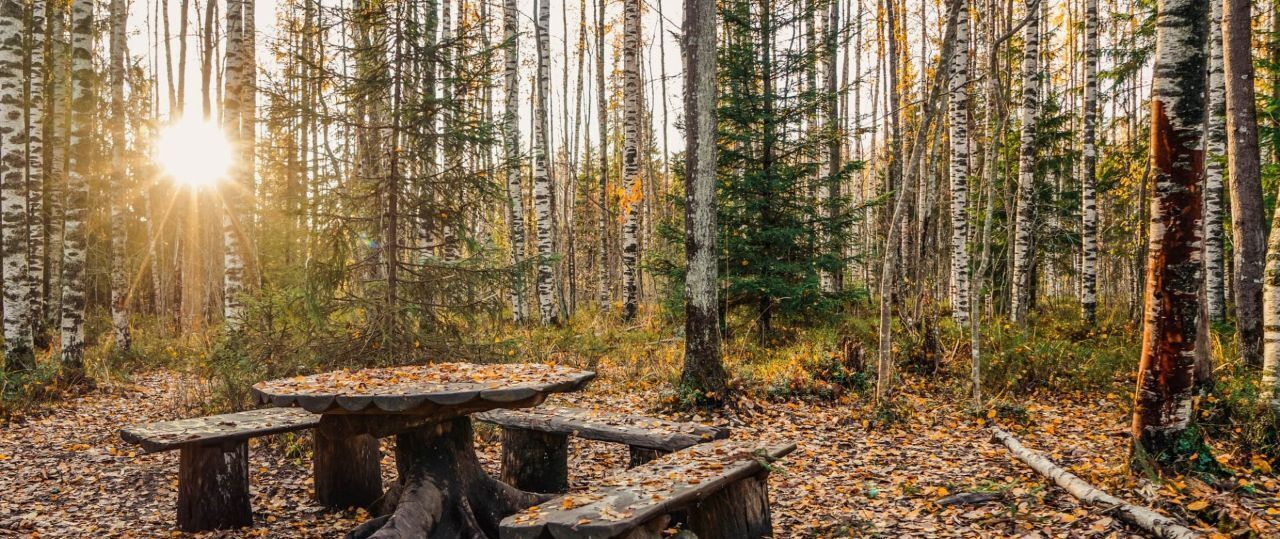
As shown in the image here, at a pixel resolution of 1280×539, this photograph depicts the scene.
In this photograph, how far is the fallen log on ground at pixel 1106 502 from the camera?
355 centimetres

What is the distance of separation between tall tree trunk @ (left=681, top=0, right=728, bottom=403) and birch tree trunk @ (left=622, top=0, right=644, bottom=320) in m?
4.20

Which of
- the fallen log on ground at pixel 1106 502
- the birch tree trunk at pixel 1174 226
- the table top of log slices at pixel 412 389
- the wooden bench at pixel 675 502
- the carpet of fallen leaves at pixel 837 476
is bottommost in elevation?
the carpet of fallen leaves at pixel 837 476

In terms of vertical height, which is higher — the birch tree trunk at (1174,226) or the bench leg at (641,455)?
the birch tree trunk at (1174,226)

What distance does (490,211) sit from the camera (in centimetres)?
750

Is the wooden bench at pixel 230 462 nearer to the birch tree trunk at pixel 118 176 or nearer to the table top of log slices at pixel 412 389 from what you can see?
the table top of log slices at pixel 412 389

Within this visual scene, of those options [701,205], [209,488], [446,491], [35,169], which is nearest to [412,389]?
[446,491]

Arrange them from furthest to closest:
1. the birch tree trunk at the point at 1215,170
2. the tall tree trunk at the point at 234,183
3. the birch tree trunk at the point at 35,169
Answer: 1. the birch tree trunk at the point at 1215,170
2. the birch tree trunk at the point at 35,169
3. the tall tree trunk at the point at 234,183

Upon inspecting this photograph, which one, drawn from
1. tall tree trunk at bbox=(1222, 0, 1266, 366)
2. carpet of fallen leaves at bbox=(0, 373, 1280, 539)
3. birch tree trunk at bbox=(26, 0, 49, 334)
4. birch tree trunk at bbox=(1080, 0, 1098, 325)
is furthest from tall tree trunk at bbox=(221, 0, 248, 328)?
birch tree trunk at bbox=(1080, 0, 1098, 325)

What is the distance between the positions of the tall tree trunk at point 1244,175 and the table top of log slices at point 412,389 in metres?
8.43

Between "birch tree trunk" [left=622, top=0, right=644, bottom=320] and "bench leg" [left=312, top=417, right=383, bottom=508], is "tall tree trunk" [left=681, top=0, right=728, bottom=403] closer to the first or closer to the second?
"bench leg" [left=312, top=417, right=383, bottom=508]

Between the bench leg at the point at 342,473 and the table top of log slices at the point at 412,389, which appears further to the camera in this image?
the bench leg at the point at 342,473

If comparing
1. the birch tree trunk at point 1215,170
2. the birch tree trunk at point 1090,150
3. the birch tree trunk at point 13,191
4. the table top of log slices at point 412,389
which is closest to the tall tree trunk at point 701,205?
the table top of log slices at point 412,389

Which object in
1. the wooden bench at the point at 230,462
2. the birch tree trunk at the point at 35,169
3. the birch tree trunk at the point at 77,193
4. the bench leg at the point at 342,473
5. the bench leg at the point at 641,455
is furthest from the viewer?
the birch tree trunk at the point at 35,169

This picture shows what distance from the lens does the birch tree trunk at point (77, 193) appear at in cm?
905
